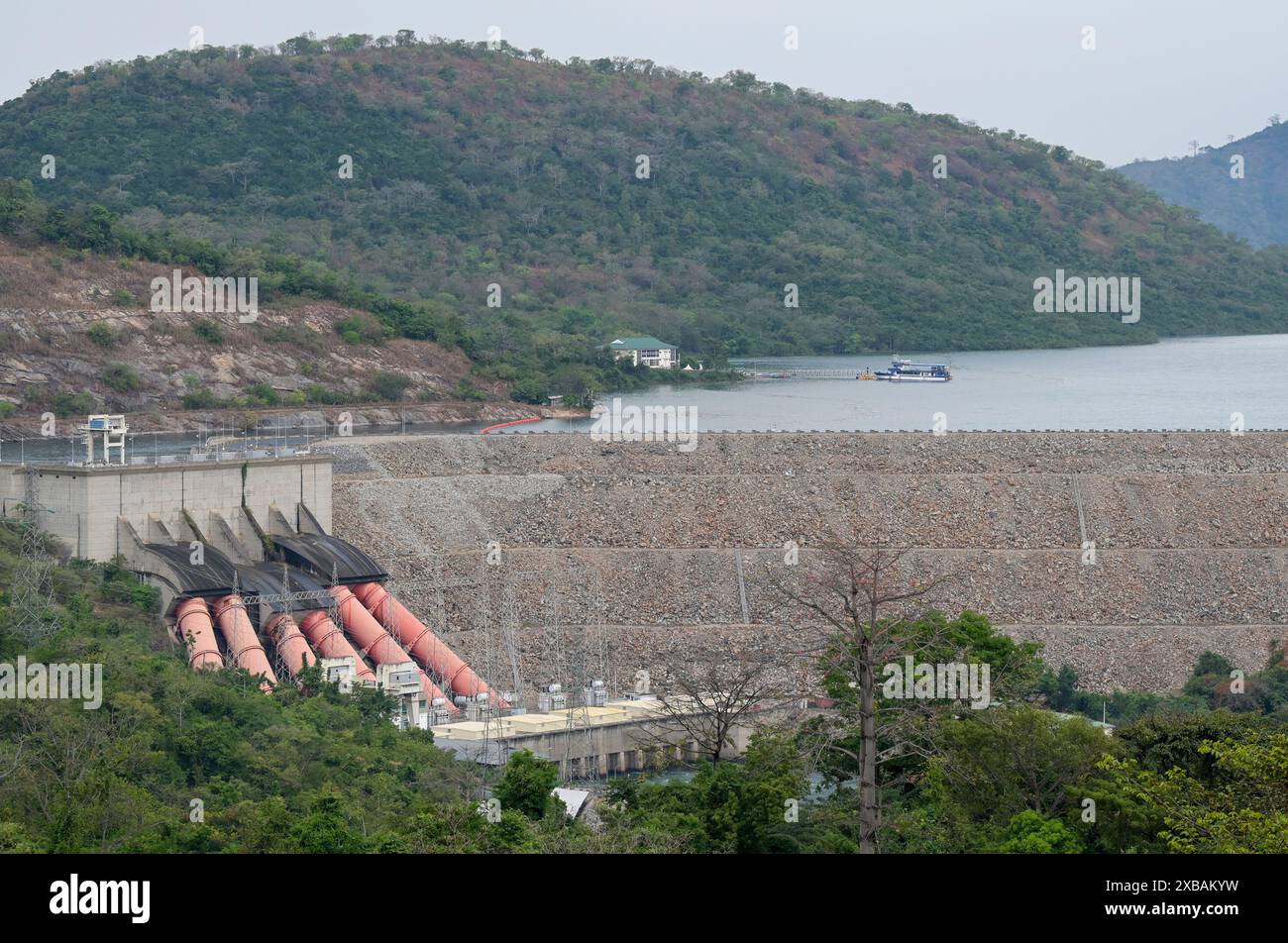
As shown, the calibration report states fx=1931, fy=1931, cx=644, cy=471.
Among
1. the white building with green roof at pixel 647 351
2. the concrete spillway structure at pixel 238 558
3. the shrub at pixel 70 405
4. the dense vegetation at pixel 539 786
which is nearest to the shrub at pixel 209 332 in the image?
the shrub at pixel 70 405

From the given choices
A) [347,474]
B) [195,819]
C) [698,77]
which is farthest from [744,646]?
[698,77]

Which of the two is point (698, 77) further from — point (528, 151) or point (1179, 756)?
point (1179, 756)

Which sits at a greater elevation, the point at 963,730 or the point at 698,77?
the point at 698,77

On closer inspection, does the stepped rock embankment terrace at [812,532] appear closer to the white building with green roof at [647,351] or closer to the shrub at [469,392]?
the shrub at [469,392]

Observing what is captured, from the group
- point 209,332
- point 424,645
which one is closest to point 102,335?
point 209,332

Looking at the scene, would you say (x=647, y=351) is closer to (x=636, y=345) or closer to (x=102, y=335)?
(x=636, y=345)
